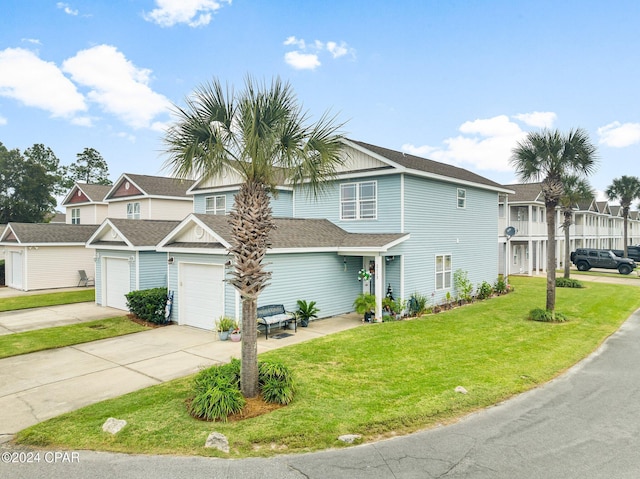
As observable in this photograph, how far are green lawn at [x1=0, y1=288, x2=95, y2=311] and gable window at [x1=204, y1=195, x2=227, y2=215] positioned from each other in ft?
25.2

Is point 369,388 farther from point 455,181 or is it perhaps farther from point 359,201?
point 455,181

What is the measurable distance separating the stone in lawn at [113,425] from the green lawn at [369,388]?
95 mm

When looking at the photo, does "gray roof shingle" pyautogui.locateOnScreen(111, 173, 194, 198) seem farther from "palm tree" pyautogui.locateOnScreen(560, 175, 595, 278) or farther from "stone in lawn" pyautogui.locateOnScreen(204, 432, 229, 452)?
"palm tree" pyautogui.locateOnScreen(560, 175, 595, 278)

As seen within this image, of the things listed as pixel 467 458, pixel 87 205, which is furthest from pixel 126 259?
pixel 87 205

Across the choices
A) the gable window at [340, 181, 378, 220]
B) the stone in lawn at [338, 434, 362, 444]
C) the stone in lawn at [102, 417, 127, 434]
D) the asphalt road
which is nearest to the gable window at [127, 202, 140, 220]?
the gable window at [340, 181, 378, 220]

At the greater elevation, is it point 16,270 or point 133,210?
point 133,210

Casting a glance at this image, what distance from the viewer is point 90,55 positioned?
2352cm

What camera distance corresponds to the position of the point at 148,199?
2845 cm

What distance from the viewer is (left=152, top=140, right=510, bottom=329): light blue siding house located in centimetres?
1383

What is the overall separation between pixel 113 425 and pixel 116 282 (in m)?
13.6

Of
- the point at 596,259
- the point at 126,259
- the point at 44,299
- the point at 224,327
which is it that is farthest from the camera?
the point at 596,259

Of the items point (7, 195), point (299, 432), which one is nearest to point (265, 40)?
point (299, 432)

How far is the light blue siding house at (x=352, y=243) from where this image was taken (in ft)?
45.4

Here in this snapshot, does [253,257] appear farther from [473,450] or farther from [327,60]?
[327,60]
